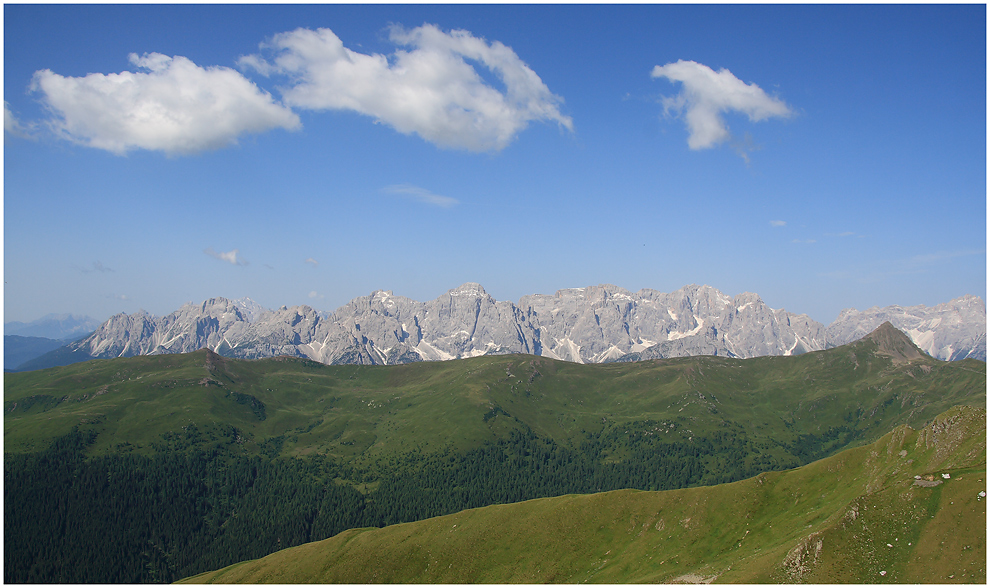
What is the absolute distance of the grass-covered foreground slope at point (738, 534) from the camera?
321ft

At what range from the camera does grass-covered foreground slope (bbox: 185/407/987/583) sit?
9788 centimetres

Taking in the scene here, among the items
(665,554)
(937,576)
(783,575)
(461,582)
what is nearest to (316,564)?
(461,582)

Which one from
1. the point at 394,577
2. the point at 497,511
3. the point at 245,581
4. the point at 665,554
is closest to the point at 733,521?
the point at 665,554

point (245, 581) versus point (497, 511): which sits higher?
point (497, 511)

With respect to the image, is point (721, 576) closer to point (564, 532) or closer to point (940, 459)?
point (564, 532)

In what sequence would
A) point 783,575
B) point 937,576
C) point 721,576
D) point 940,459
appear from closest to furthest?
point 937,576
point 783,575
point 721,576
point 940,459

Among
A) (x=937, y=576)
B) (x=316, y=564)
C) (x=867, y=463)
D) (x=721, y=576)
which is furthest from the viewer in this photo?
(x=316, y=564)

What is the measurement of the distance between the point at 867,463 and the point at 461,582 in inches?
4751

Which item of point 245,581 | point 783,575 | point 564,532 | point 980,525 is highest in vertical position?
point 980,525

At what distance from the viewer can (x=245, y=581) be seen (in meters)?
179

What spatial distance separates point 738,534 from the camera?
136875 millimetres

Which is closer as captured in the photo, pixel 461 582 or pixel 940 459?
pixel 940 459

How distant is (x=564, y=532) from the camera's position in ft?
522

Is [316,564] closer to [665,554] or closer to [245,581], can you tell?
[245,581]
